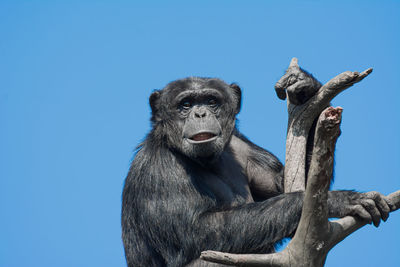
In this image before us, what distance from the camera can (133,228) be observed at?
8984 millimetres

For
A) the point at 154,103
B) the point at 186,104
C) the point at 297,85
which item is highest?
the point at 154,103

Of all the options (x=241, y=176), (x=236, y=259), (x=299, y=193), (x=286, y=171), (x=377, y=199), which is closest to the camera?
(x=236, y=259)

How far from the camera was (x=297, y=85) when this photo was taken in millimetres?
7961

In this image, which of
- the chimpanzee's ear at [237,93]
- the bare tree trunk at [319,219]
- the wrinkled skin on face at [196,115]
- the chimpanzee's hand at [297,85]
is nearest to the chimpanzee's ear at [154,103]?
the wrinkled skin on face at [196,115]

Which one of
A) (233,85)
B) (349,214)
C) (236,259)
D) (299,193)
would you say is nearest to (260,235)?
(299,193)

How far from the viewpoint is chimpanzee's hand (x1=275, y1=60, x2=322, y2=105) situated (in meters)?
7.98

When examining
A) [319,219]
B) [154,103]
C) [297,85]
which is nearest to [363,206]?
[319,219]

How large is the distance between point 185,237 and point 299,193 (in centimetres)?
209

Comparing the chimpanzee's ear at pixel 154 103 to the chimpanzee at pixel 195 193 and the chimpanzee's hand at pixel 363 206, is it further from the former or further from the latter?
the chimpanzee's hand at pixel 363 206

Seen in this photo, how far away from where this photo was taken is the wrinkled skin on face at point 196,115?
8406 mm

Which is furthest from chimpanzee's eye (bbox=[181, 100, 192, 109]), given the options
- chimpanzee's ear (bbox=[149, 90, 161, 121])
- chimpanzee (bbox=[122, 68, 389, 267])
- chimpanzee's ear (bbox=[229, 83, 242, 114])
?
chimpanzee's ear (bbox=[229, 83, 242, 114])

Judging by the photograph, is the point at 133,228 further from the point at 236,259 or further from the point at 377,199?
the point at 377,199

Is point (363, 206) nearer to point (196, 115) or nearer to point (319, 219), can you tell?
point (319, 219)

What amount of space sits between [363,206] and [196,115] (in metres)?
3.21
